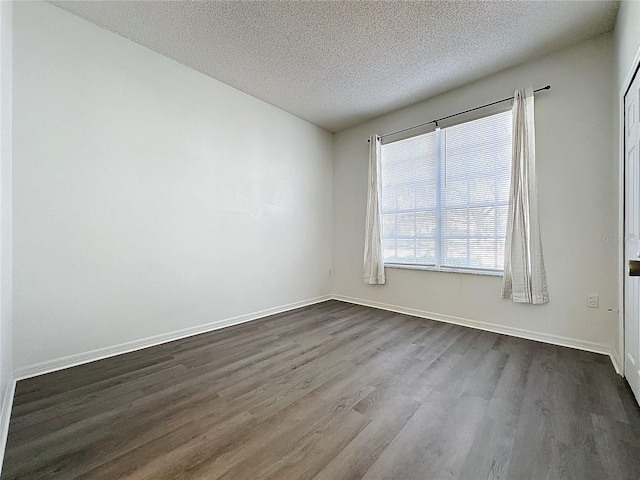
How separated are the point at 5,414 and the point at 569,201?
440 cm

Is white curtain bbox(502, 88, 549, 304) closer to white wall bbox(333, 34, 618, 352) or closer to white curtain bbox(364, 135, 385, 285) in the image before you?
white wall bbox(333, 34, 618, 352)

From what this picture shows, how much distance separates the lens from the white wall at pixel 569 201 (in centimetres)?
242

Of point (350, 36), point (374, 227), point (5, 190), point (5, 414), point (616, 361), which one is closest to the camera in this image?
point (5, 414)

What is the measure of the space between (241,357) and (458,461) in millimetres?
1733

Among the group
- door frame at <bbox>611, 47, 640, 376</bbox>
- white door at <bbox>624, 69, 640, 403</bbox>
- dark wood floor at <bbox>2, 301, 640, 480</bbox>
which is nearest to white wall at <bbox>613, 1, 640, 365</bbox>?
door frame at <bbox>611, 47, 640, 376</bbox>

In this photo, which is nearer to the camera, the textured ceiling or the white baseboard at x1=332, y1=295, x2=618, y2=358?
the textured ceiling

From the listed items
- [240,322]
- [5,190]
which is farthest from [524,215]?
[5,190]

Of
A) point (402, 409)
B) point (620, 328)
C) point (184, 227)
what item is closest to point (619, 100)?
point (620, 328)

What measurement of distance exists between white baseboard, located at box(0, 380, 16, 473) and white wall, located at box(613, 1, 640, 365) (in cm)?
379

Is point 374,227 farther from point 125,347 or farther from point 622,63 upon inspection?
point 125,347

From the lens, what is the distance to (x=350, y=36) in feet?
7.98

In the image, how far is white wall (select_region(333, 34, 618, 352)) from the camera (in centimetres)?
242

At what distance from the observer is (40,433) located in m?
1.45

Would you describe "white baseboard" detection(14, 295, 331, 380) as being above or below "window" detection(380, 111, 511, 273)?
below
